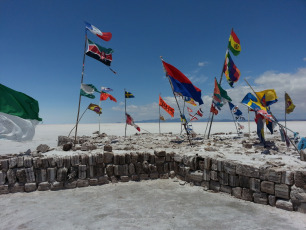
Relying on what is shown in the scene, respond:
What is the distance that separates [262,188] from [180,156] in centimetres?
353

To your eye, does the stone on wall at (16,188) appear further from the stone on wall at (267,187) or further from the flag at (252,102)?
the flag at (252,102)

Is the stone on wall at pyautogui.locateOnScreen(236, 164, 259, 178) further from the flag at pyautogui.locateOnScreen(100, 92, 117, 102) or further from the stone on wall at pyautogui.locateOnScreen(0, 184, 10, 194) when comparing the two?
the flag at pyautogui.locateOnScreen(100, 92, 117, 102)

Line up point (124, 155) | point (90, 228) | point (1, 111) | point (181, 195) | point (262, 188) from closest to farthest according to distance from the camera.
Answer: point (90, 228) < point (262, 188) < point (181, 195) < point (1, 111) < point (124, 155)

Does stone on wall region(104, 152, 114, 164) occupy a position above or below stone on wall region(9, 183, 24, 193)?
above

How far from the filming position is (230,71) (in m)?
14.2

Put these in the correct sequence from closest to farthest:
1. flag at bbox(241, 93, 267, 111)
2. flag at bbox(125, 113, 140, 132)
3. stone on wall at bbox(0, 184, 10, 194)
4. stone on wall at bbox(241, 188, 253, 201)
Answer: stone on wall at bbox(241, 188, 253, 201) → stone on wall at bbox(0, 184, 10, 194) → flag at bbox(241, 93, 267, 111) → flag at bbox(125, 113, 140, 132)

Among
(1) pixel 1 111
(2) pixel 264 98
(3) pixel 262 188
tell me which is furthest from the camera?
(2) pixel 264 98

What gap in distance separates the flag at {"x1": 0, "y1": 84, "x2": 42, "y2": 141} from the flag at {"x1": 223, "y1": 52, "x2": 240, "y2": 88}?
40.4 feet

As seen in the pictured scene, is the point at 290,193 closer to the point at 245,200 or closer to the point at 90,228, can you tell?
the point at 245,200

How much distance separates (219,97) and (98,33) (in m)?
8.49

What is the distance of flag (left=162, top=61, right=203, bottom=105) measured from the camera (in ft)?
37.9

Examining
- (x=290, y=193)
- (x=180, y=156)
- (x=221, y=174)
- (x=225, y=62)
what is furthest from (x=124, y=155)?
(x=225, y=62)

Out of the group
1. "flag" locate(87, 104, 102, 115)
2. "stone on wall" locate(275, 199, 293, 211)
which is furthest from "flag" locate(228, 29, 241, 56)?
"stone on wall" locate(275, 199, 293, 211)

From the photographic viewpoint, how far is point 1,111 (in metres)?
7.84
